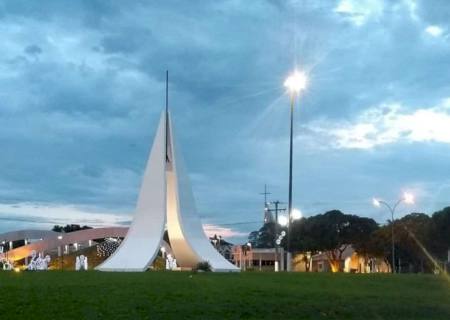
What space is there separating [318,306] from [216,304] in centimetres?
224

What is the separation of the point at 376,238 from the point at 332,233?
4267 mm

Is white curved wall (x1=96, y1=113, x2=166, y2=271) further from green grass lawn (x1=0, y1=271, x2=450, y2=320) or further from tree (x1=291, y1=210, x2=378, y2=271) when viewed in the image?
tree (x1=291, y1=210, x2=378, y2=271)

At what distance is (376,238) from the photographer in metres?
66.2

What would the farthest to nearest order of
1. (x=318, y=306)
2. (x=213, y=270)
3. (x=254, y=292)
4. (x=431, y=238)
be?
(x=431, y=238)
(x=213, y=270)
(x=254, y=292)
(x=318, y=306)

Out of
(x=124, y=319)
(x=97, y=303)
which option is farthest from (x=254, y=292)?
→ (x=124, y=319)

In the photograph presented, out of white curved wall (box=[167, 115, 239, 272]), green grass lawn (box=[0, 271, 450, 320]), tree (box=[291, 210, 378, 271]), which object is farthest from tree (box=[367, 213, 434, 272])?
A: green grass lawn (box=[0, 271, 450, 320])

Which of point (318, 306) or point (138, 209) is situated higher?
point (138, 209)

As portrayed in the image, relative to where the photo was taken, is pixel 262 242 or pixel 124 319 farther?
pixel 262 242

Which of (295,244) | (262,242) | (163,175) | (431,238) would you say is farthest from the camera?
(262,242)

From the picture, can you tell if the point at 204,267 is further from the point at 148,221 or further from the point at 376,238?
the point at 376,238

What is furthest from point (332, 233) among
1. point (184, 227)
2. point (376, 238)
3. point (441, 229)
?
point (184, 227)

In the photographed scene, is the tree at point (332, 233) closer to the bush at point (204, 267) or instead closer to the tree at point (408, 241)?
the tree at point (408, 241)

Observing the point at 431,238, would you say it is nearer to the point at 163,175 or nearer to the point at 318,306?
the point at 163,175

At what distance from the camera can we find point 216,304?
13641mm
